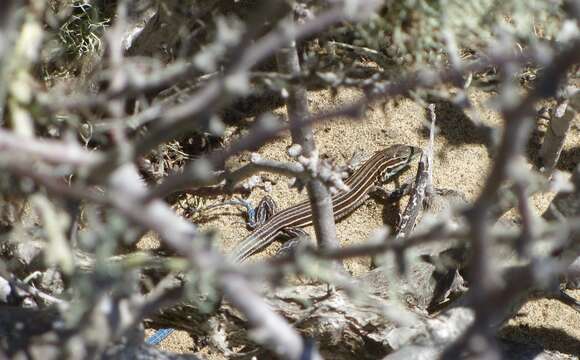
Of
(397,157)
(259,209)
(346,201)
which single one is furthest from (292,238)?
(397,157)

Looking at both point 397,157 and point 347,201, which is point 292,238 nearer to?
point 347,201

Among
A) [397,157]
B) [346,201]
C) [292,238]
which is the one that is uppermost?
[397,157]

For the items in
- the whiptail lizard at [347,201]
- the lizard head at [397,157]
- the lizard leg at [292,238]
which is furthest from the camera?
the lizard head at [397,157]

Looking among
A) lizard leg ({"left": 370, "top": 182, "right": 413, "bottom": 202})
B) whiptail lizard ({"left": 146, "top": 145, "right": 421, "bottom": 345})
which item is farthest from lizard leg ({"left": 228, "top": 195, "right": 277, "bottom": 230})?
lizard leg ({"left": 370, "top": 182, "right": 413, "bottom": 202})

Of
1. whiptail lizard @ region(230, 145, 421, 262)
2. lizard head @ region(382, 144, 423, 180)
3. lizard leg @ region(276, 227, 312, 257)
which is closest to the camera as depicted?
whiptail lizard @ region(230, 145, 421, 262)

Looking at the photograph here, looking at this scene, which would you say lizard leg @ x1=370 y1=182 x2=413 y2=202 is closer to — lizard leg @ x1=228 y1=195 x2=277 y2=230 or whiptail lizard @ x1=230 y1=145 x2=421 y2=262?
whiptail lizard @ x1=230 y1=145 x2=421 y2=262

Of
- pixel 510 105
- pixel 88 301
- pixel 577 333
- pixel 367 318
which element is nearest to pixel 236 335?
pixel 367 318

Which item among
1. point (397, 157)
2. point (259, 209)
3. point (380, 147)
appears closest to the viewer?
point (259, 209)

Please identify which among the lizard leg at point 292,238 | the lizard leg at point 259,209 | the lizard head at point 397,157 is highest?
the lizard head at point 397,157

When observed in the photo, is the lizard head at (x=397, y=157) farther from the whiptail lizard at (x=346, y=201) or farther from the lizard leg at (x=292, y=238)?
the lizard leg at (x=292, y=238)

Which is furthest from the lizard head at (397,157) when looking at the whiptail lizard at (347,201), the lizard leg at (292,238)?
the lizard leg at (292,238)
